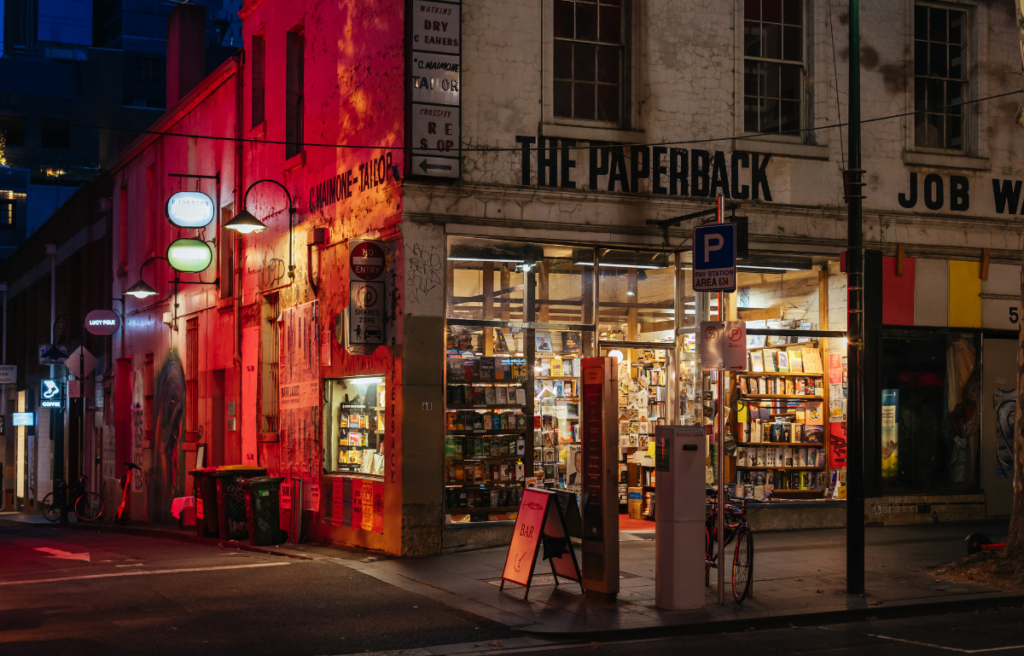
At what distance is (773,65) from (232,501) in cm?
1062

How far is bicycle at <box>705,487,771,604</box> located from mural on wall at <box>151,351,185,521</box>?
15.1m

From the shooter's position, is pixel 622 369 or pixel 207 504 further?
pixel 207 504

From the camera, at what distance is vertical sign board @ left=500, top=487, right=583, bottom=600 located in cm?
1092

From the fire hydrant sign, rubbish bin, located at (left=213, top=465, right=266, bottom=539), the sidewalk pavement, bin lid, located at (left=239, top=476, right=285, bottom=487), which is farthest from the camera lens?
rubbish bin, located at (left=213, top=465, right=266, bottom=539)

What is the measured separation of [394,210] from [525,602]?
5769 mm

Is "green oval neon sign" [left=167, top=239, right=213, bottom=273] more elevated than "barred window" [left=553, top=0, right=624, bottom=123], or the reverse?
"barred window" [left=553, top=0, right=624, bottom=123]

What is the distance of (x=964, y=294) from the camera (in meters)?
Result: 17.0

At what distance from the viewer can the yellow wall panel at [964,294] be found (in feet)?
55.5

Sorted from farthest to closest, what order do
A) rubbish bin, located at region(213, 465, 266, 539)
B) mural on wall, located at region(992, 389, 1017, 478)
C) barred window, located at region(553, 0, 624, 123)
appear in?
mural on wall, located at region(992, 389, 1017, 478) → rubbish bin, located at region(213, 465, 266, 539) → barred window, located at region(553, 0, 624, 123)

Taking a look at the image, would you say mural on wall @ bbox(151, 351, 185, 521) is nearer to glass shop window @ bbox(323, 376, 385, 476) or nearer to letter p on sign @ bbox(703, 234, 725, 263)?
glass shop window @ bbox(323, 376, 385, 476)

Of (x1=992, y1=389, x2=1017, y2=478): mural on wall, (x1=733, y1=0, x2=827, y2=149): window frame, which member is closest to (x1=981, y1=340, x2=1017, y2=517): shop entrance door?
(x1=992, y1=389, x2=1017, y2=478): mural on wall

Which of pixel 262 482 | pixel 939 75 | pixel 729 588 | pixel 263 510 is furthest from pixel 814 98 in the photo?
pixel 263 510

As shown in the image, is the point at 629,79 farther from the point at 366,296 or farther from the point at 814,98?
the point at 366,296

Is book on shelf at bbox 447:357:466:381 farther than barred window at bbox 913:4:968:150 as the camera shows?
No
